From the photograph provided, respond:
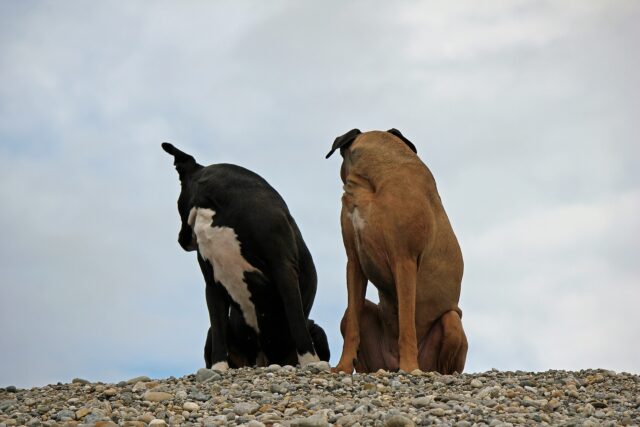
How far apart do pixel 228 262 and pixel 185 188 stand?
1572 millimetres

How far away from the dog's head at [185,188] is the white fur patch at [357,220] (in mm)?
2295

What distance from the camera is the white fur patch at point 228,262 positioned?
1121 cm

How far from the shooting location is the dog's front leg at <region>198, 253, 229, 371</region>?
11.3 meters

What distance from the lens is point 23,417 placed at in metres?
8.93

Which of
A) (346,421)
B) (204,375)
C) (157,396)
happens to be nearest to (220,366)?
(204,375)

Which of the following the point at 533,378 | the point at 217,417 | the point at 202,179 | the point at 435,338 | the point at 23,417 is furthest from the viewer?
the point at 202,179

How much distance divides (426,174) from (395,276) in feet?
3.73

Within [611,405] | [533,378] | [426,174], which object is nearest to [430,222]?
[426,174]

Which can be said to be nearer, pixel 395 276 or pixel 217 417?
pixel 217 417

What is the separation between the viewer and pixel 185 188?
40.9ft

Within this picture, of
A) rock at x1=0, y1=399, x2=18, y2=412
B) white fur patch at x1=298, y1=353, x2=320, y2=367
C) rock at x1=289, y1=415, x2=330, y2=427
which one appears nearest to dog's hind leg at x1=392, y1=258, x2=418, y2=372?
white fur patch at x1=298, y1=353, x2=320, y2=367

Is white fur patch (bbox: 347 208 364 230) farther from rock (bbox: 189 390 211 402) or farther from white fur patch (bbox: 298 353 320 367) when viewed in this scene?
rock (bbox: 189 390 211 402)

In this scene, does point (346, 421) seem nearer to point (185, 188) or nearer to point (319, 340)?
point (319, 340)

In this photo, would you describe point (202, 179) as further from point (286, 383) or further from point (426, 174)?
point (286, 383)
